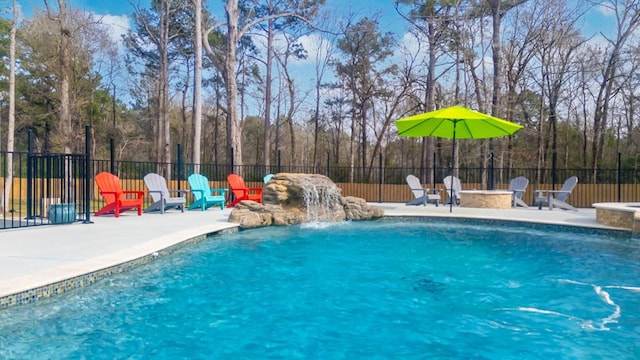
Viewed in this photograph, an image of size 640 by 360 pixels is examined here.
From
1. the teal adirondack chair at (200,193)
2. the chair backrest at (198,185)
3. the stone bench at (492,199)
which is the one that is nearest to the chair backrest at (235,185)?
the teal adirondack chair at (200,193)

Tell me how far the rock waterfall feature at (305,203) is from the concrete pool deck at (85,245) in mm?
1048

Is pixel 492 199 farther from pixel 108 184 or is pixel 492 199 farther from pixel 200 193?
pixel 108 184

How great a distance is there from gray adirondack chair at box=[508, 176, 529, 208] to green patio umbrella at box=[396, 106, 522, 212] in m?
1.86

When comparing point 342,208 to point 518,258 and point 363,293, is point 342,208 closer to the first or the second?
point 518,258

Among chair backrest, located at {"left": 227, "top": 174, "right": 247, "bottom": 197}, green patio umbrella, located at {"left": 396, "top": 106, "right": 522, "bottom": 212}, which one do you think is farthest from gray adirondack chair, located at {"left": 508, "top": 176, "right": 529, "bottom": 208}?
chair backrest, located at {"left": 227, "top": 174, "right": 247, "bottom": 197}

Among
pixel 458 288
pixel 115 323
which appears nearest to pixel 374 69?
Answer: pixel 458 288

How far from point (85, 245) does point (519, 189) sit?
1072 cm

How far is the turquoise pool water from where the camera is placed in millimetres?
2748

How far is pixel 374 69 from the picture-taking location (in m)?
21.0

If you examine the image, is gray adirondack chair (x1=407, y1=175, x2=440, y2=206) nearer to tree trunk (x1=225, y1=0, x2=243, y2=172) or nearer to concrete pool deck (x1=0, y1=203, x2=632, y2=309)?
concrete pool deck (x1=0, y1=203, x2=632, y2=309)

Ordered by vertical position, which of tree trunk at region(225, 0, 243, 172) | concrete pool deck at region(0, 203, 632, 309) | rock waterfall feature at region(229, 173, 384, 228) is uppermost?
tree trunk at region(225, 0, 243, 172)

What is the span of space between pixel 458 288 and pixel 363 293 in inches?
38.4

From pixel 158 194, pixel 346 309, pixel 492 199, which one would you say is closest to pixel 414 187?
pixel 492 199

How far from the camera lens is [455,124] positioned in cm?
977
